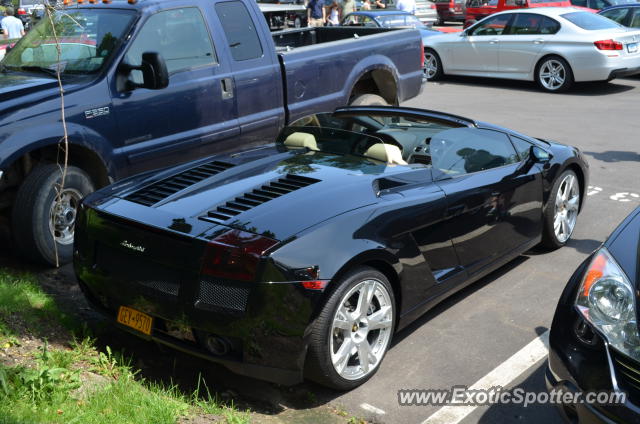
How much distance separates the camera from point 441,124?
18.4 feet

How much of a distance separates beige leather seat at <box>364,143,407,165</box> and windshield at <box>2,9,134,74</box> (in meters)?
2.55

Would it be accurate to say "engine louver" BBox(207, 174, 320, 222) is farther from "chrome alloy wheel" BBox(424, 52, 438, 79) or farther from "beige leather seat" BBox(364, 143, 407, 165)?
"chrome alloy wheel" BBox(424, 52, 438, 79)

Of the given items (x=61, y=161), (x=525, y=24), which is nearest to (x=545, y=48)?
(x=525, y=24)

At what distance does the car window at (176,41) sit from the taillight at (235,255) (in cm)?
299

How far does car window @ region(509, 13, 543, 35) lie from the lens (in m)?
14.9

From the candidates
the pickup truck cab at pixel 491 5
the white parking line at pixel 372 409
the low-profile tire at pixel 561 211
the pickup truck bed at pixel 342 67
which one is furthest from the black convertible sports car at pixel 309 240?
the pickup truck cab at pixel 491 5

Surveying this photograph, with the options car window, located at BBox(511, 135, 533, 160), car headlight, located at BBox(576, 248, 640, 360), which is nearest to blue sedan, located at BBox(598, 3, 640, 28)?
car window, located at BBox(511, 135, 533, 160)

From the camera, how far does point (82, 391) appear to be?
3.84 metres

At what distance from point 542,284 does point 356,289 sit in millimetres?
2235

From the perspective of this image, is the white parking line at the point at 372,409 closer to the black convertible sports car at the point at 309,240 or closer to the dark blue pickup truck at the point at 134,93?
the black convertible sports car at the point at 309,240

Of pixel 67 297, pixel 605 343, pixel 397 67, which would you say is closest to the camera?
pixel 605 343

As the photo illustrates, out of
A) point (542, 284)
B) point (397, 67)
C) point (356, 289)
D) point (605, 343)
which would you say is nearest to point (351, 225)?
point (356, 289)

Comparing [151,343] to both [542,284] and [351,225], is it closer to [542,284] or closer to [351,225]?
[351,225]

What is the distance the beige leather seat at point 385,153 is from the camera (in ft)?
16.6
